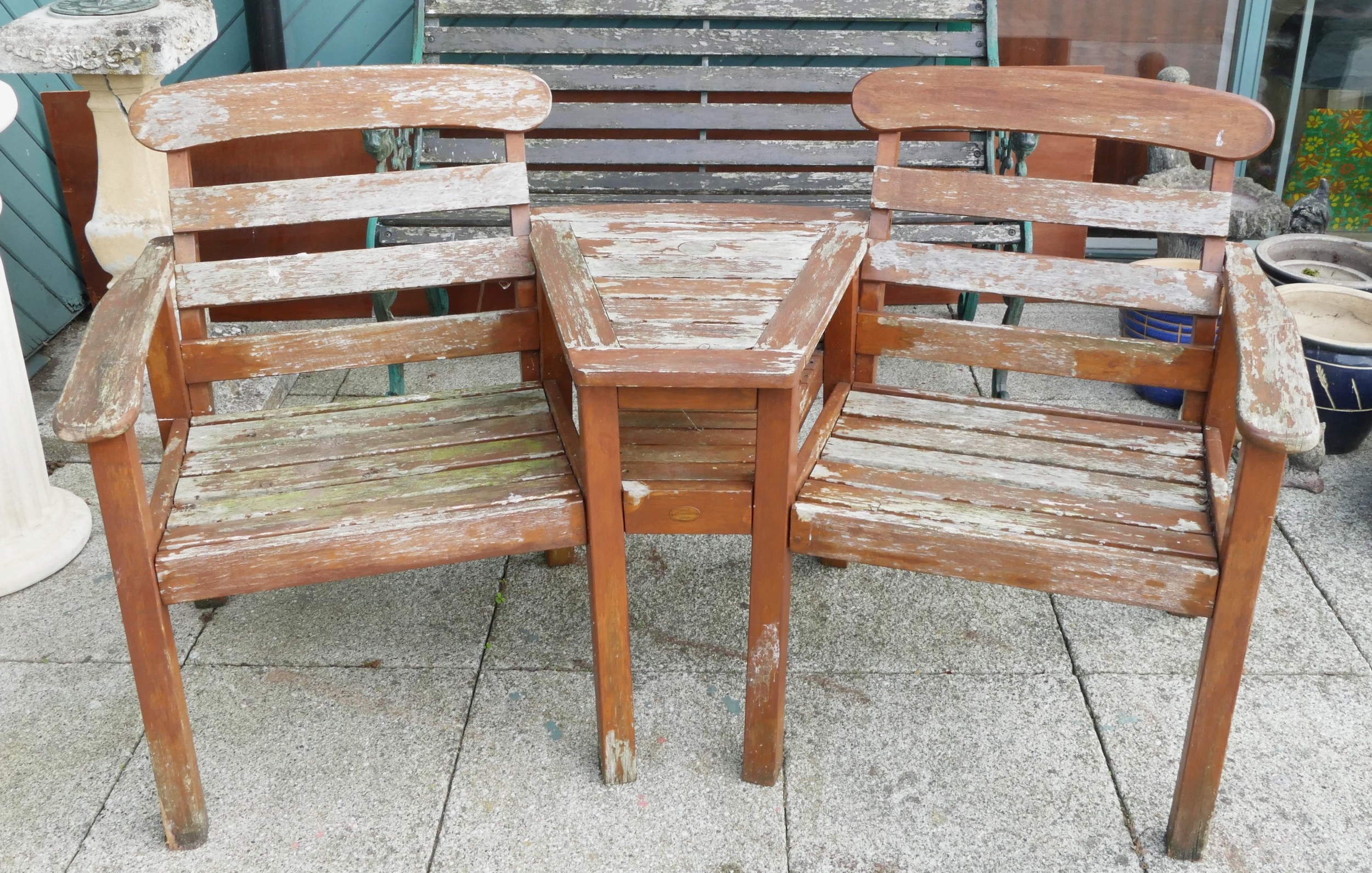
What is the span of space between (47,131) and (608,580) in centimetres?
314

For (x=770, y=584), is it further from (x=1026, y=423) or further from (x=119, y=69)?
(x=119, y=69)

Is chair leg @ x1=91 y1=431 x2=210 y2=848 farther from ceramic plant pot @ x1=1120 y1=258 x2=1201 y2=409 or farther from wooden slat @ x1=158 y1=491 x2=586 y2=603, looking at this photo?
ceramic plant pot @ x1=1120 y1=258 x2=1201 y2=409

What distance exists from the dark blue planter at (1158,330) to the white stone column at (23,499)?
2777 mm

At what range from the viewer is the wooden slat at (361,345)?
88.0 inches

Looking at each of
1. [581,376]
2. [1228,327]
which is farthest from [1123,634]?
Result: [581,376]

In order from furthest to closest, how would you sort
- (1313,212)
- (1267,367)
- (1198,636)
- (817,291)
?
(1313,212) < (1198,636) < (817,291) < (1267,367)

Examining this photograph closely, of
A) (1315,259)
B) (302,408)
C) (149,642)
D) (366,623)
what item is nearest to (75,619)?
(366,623)

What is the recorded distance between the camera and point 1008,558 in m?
1.83

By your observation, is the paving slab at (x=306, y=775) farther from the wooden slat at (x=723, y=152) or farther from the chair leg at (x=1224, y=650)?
the wooden slat at (x=723, y=152)

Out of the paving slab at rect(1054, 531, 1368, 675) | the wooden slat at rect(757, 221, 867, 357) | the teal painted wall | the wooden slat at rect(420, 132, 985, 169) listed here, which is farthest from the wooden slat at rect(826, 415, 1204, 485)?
the teal painted wall

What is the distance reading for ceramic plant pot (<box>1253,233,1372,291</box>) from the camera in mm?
3412

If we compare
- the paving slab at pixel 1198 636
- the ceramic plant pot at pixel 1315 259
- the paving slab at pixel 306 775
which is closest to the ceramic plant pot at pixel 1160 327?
the ceramic plant pot at pixel 1315 259

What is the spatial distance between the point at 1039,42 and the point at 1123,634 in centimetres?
254

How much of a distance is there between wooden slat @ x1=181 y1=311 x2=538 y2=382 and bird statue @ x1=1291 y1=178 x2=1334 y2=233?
9.06 ft
